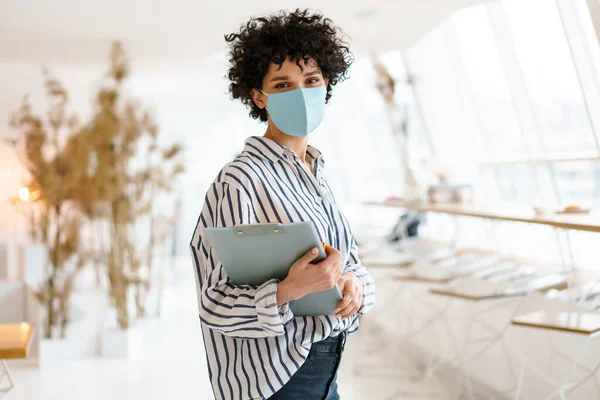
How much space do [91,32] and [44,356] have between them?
2641 mm

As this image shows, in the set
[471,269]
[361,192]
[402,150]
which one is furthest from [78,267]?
[361,192]

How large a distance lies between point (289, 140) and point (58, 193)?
4290mm

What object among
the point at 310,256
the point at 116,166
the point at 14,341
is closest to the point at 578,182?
the point at 14,341

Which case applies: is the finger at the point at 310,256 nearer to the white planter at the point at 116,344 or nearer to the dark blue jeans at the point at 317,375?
the dark blue jeans at the point at 317,375

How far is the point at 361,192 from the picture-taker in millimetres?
8914

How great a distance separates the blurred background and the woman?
160 cm

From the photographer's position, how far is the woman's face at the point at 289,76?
1382 mm

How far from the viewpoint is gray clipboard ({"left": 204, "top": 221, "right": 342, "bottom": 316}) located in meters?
1.16

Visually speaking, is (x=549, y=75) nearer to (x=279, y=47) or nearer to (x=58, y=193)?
(x=279, y=47)

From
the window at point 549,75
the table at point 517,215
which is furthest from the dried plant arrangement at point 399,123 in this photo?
the window at point 549,75

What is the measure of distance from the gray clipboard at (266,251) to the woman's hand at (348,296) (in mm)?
26

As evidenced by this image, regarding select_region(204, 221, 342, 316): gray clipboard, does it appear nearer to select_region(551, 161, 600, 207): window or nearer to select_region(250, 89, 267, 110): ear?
select_region(250, 89, 267, 110): ear

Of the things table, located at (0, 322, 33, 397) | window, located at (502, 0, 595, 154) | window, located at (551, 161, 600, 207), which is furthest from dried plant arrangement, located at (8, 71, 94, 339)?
window, located at (551, 161, 600, 207)

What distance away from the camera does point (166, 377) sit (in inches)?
189
